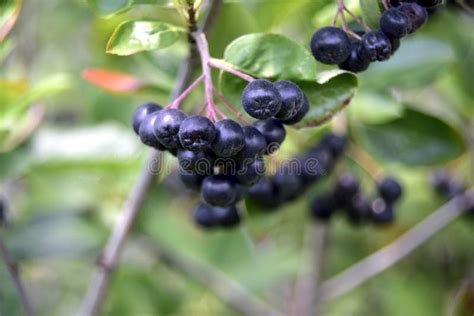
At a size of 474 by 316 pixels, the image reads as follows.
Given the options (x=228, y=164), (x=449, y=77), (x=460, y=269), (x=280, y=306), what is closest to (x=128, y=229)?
(x=228, y=164)

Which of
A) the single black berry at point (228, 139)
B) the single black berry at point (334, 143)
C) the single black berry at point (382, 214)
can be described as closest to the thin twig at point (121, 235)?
the single black berry at point (228, 139)

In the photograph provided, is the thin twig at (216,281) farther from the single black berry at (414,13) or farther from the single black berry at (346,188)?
the single black berry at (414,13)

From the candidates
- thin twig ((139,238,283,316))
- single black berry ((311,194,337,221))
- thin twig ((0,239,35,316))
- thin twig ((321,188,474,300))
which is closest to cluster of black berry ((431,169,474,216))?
thin twig ((321,188,474,300))

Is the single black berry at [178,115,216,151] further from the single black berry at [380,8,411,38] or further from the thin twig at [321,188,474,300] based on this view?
the thin twig at [321,188,474,300]

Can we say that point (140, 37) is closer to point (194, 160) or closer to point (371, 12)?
point (194, 160)

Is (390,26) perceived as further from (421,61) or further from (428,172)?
(428,172)
